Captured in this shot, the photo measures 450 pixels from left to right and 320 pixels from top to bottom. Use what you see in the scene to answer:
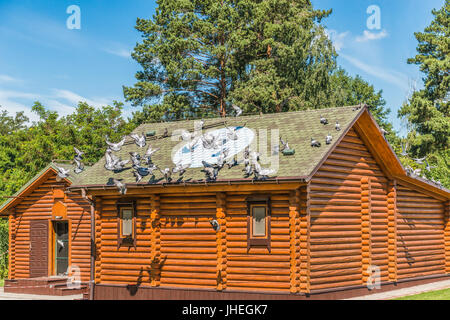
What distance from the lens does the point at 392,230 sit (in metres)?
23.9

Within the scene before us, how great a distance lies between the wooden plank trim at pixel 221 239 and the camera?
20750 millimetres

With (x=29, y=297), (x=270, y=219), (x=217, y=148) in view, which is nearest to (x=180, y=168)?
(x=217, y=148)

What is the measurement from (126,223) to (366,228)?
8095 mm

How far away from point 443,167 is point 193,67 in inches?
674

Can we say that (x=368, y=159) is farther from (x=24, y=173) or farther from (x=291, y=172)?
(x=24, y=173)

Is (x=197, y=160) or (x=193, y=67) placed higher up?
(x=193, y=67)

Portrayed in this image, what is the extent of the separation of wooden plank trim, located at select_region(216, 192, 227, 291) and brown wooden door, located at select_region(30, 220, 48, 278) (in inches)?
403

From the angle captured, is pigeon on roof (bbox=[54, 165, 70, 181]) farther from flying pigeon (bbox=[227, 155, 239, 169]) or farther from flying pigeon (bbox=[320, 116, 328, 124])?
flying pigeon (bbox=[320, 116, 328, 124])

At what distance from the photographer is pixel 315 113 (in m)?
23.8

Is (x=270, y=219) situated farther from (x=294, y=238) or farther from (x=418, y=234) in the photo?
(x=418, y=234)

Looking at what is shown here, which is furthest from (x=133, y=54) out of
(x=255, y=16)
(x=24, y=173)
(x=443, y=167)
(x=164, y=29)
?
(x=443, y=167)

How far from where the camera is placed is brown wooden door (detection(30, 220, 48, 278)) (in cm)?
2816

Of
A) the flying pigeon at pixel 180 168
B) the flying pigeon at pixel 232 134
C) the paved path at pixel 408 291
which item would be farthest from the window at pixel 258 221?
the paved path at pixel 408 291

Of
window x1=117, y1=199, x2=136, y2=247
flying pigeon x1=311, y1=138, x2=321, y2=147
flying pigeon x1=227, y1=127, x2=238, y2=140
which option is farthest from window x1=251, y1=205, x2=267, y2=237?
window x1=117, y1=199, x2=136, y2=247
